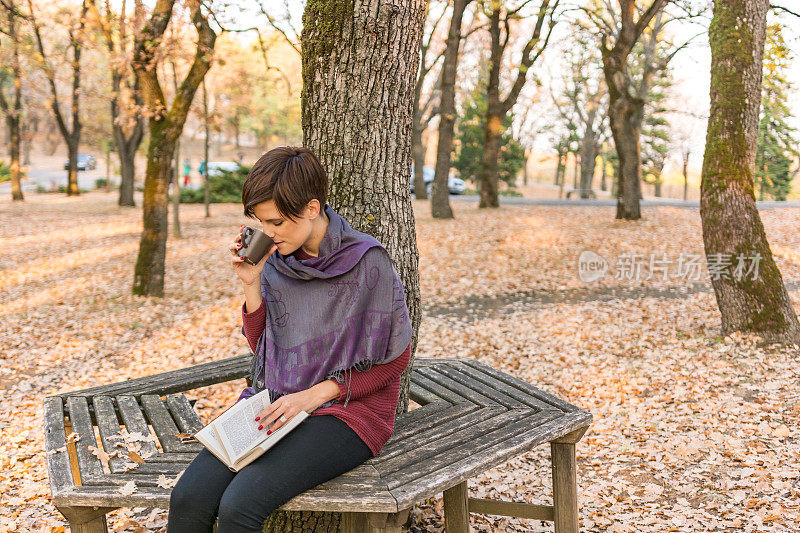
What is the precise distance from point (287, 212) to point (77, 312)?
736 centimetres

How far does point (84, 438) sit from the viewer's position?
9.36 ft

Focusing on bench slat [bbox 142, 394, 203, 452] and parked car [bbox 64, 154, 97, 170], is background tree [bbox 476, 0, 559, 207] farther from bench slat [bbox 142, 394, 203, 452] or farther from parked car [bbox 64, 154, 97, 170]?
parked car [bbox 64, 154, 97, 170]

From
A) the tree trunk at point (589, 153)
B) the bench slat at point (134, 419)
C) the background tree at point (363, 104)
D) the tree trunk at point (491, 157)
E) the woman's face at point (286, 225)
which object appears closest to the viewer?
the woman's face at point (286, 225)

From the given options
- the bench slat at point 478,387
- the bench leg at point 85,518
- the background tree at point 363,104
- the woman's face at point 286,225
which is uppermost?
the background tree at point 363,104

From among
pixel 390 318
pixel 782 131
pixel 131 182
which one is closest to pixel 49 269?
pixel 131 182

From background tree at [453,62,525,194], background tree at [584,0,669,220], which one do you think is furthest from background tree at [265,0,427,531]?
background tree at [453,62,525,194]

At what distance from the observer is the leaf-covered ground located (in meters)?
3.77

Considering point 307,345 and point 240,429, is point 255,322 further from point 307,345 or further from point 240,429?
point 240,429

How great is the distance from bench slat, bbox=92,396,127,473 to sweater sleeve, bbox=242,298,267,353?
28.7 inches

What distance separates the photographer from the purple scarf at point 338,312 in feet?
8.43

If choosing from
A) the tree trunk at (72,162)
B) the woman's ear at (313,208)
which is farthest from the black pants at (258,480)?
the tree trunk at (72,162)

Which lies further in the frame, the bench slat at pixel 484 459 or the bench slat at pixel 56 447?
the bench slat at pixel 56 447

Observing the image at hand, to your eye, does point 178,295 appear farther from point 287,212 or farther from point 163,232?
point 287,212

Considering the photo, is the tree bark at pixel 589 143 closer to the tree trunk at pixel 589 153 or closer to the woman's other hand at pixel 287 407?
the tree trunk at pixel 589 153
